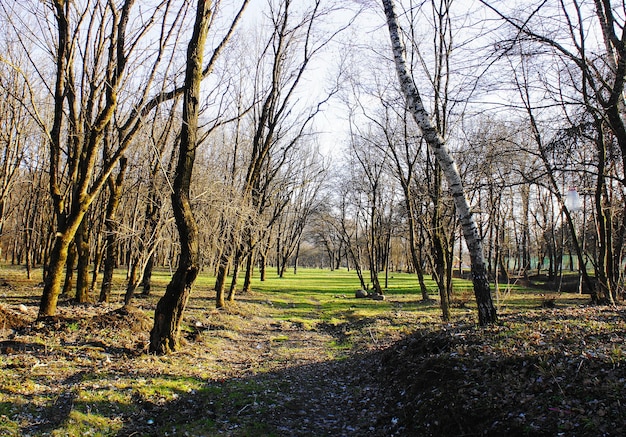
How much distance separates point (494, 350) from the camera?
202 inches

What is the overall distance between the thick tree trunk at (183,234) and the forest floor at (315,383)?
0.41 meters

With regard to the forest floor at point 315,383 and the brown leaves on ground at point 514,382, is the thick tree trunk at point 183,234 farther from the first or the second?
the brown leaves on ground at point 514,382

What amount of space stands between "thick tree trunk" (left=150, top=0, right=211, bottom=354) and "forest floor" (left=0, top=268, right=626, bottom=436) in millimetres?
411

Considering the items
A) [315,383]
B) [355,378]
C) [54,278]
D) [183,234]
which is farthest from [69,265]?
[355,378]

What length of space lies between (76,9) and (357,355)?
976 cm

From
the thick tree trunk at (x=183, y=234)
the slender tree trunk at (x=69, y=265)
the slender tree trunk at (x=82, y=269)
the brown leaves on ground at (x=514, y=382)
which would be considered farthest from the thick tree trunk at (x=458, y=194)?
the slender tree trunk at (x=69, y=265)

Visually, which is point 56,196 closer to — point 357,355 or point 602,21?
point 357,355

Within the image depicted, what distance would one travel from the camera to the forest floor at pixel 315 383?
3779mm

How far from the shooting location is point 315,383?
6590 mm

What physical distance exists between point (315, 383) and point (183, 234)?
3.39 meters

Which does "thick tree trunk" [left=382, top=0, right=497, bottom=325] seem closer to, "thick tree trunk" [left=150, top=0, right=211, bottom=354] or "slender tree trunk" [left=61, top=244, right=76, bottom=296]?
"thick tree trunk" [left=150, top=0, right=211, bottom=354]

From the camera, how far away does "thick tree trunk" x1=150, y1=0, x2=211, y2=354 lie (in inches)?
271

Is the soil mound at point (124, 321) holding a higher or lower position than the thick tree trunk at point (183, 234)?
lower

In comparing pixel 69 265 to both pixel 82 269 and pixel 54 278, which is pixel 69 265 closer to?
pixel 82 269
